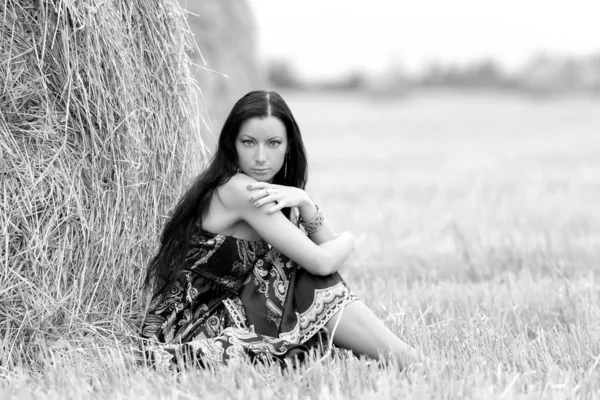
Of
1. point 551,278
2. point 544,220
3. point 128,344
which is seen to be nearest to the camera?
point 128,344

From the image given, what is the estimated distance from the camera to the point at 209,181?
330 centimetres

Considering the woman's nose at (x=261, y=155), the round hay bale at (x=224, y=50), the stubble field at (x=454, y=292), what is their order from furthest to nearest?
the round hay bale at (x=224, y=50)
the woman's nose at (x=261, y=155)
the stubble field at (x=454, y=292)

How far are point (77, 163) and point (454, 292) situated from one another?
2030mm

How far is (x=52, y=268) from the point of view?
3.19 m

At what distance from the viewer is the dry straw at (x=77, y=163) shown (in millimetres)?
3121

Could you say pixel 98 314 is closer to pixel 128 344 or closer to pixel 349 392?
pixel 128 344

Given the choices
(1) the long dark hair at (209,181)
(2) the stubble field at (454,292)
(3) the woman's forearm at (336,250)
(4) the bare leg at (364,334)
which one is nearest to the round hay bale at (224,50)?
(2) the stubble field at (454,292)

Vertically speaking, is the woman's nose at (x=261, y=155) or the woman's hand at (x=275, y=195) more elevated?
the woman's nose at (x=261, y=155)

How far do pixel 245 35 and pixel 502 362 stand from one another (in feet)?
22.0

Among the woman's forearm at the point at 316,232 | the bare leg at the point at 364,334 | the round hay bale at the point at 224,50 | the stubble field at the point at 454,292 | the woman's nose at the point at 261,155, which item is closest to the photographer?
the stubble field at the point at 454,292

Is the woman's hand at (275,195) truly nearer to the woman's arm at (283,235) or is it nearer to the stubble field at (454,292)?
the woman's arm at (283,235)

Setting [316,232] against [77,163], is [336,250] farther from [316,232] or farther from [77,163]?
[77,163]

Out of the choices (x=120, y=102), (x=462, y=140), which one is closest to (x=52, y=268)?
(x=120, y=102)

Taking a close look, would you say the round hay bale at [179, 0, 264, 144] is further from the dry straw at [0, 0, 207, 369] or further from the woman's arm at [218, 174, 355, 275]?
the woman's arm at [218, 174, 355, 275]
